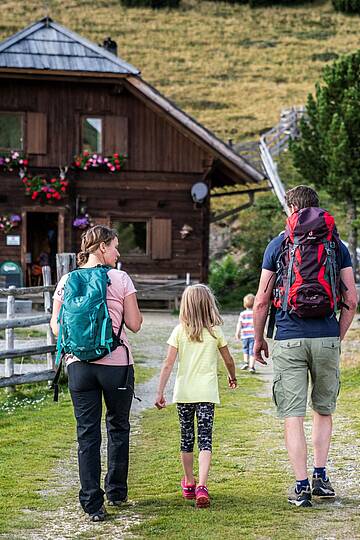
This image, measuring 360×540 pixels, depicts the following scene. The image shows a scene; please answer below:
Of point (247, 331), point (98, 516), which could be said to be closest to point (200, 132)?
point (247, 331)

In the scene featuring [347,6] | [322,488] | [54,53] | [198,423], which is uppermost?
[347,6]

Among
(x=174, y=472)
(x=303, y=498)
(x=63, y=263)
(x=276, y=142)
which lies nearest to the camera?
(x=303, y=498)

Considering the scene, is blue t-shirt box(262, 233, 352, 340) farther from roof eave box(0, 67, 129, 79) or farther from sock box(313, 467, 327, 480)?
roof eave box(0, 67, 129, 79)

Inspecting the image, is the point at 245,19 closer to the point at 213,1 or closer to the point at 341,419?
the point at 213,1

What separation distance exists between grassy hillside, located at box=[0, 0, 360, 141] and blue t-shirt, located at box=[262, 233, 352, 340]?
48.0 metres

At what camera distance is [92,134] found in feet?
90.3

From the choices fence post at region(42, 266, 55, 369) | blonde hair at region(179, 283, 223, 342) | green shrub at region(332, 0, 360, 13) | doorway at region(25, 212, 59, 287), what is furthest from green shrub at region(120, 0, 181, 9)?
blonde hair at region(179, 283, 223, 342)

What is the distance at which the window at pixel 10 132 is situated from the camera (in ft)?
89.2

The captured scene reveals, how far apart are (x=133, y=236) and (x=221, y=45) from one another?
160 feet

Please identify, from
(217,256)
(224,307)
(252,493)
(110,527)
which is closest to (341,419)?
(252,493)

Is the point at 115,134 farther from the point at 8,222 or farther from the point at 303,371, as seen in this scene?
the point at 303,371

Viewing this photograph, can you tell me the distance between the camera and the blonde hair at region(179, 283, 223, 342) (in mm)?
7355

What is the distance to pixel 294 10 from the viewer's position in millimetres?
82625

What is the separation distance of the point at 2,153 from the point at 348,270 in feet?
68.3
